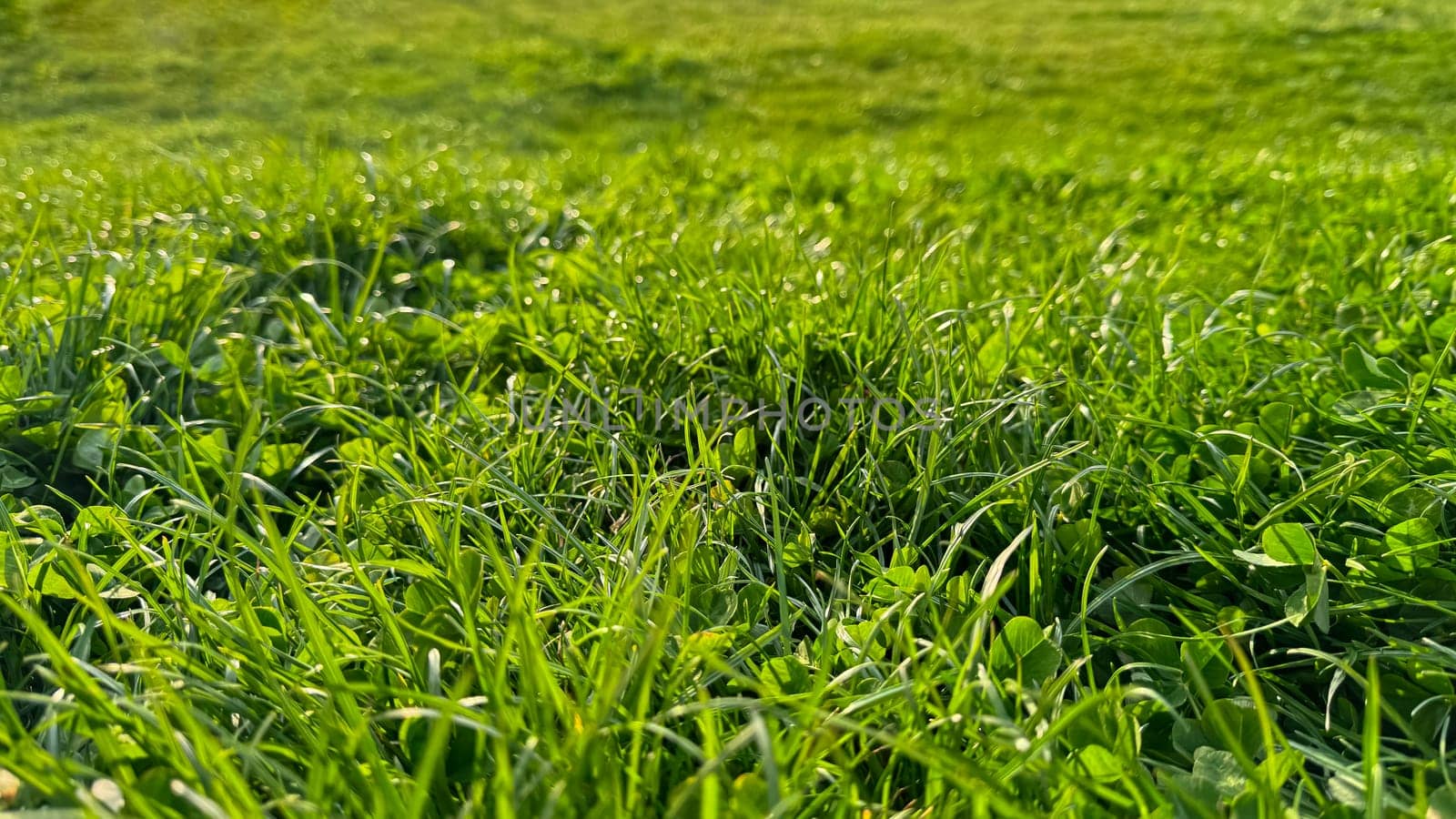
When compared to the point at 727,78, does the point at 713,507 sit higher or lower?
lower

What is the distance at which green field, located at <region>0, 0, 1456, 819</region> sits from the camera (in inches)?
39.0

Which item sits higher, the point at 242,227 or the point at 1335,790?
the point at 242,227

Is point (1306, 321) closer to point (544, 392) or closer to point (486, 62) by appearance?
point (544, 392)

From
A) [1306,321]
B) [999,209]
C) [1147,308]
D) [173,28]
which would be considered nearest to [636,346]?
[1147,308]

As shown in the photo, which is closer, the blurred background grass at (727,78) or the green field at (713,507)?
the green field at (713,507)

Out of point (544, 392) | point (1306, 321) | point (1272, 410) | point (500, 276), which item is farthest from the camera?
point (500, 276)

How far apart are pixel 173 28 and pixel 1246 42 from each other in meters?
13.4

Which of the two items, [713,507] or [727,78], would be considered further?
[727,78]

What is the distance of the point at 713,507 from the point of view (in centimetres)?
156

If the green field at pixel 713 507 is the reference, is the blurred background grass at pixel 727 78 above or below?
above

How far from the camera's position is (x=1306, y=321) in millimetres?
2266

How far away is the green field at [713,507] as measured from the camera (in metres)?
0.99

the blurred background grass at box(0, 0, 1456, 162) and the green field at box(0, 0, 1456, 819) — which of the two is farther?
the blurred background grass at box(0, 0, 1456, 162)

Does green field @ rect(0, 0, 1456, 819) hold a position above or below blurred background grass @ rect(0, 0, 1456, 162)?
below
